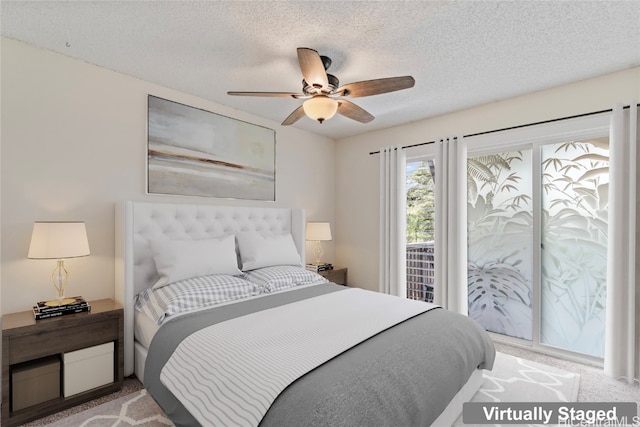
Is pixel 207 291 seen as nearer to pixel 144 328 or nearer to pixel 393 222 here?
pixel 144 328

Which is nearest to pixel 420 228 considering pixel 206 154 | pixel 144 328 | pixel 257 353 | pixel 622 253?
pixel 622 253

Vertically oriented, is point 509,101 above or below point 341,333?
above

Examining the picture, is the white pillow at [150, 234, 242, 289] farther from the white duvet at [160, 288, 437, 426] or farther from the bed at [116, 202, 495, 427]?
the white duvet at [160, 288, 437, 426]

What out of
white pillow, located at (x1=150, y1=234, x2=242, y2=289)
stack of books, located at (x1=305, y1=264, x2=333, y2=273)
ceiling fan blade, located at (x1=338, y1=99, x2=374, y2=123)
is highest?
ceiling fan blade, located at (x1=338, y1=99, x2=374, y2=123)

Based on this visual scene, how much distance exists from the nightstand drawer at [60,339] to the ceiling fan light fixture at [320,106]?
81.3 inches

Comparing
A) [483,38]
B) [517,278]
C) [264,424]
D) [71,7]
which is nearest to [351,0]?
[483,38]

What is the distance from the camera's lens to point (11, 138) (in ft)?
7.16

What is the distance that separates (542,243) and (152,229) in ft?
12.0

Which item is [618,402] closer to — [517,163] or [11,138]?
[517,163]

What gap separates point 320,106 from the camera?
7.22ft

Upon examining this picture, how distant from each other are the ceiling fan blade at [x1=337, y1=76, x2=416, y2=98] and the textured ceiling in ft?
0.99

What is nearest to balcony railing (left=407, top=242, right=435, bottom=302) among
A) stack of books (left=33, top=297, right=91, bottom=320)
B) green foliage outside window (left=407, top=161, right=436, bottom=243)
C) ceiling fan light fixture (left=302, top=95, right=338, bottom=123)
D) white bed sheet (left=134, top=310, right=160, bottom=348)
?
green foliage outside window (left=407, top=161, right=436, bottom=243)

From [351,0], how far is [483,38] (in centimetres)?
99

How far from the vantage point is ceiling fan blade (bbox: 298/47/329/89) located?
182 cm
